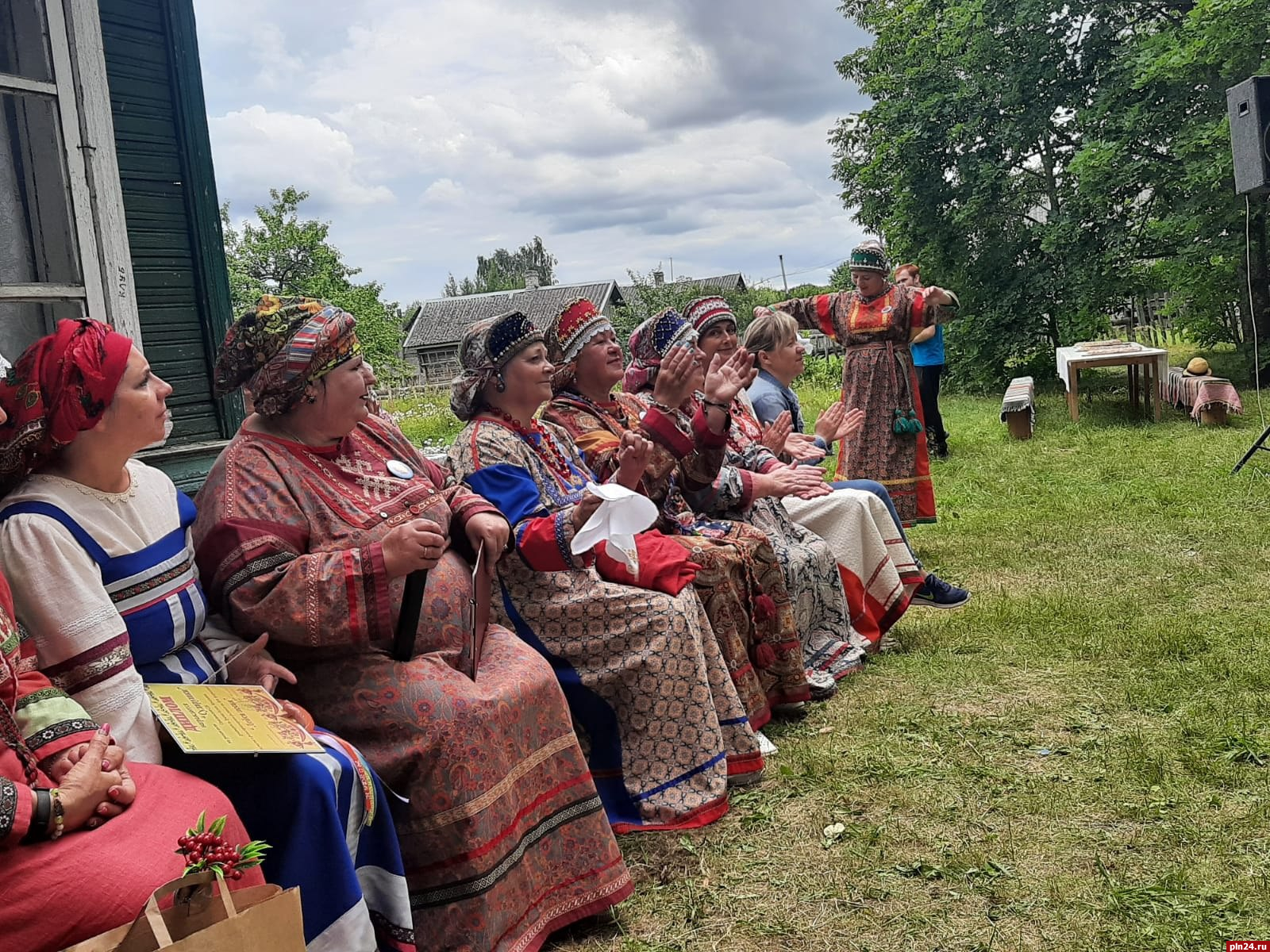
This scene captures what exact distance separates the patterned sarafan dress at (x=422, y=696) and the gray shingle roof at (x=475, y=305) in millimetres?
36774

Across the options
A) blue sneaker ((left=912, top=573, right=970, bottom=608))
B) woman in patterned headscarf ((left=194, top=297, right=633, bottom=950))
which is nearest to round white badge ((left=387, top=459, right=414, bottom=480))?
woman in patterned headscarf ((left=194, top=297, right=633, bottom=950))

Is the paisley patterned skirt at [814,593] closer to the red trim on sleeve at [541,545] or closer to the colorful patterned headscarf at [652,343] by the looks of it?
the colorful patterned headscarf at [652,343]

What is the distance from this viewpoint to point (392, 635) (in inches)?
93.9

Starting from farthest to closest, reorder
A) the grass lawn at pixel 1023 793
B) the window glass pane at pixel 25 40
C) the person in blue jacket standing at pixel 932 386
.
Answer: the person in blue jacket standing at pixel 932 386
the window glass pane at pixel 25 40
the grass lawn at pixel 1023 793

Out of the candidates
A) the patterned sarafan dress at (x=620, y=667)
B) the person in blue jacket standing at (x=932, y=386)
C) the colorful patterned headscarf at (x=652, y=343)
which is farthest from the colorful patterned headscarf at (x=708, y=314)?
the person in blue jacket standing at (x=932, y=386)

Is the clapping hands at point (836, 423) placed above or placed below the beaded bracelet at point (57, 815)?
above

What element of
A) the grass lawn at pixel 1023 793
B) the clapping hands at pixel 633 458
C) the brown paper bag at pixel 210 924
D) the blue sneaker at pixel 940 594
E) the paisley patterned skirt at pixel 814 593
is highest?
the clapping hands at pixel 633 458

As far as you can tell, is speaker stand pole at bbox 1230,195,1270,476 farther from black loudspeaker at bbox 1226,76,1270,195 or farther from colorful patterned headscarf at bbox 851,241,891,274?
colorful patterned headscarf at bbox 851,241,891,274

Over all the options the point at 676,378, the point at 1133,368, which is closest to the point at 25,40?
the point at 676,378

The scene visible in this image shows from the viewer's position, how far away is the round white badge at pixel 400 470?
2701mm

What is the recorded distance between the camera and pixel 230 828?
5.87 ft

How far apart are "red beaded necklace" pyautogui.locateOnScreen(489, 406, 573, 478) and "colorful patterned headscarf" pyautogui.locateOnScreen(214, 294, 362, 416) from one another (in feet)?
2.56

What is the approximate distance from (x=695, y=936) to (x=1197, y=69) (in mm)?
13615

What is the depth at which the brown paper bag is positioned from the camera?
1.40m
